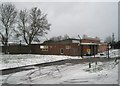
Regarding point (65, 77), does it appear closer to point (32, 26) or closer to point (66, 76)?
point (66, 76)

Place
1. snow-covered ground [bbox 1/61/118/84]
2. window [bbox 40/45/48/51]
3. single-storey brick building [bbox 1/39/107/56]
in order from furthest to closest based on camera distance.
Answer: window [bbox 40/45/48/51] → single-storey brick building [bbox 1/39/107/56] → snow-covered ground [bbox 1/61/118/84]

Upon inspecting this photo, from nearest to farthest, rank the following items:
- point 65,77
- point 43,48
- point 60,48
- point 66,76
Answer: point 65,77 → point 66,76 → point 60,48 → point 43,48

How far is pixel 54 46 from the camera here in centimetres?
6250

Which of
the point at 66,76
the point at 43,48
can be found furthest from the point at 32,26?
the point at 66,76

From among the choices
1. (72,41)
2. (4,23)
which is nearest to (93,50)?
(72,41)

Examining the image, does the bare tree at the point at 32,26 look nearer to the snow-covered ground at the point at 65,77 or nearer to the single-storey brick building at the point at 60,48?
the single-storey brick building at the point at 60,48

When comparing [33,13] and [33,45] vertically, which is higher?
[33,13]

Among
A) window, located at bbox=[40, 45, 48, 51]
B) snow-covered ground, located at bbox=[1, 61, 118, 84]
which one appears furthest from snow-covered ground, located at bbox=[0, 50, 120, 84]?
window, located at bbox=[40, 45, 48, 51]

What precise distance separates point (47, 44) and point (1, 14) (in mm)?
15113

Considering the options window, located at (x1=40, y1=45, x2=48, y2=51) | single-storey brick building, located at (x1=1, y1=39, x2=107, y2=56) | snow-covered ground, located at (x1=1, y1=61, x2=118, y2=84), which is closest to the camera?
snow-covered ground, located at (x1=1, y1=61, x2=118, y2=84)

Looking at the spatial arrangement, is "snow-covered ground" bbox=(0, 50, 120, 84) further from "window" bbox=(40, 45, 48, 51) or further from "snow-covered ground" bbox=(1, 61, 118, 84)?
"window" bbox=(40, 45, 48, 51)

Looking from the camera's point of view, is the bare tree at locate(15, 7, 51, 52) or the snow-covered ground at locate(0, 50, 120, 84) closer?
the snow-covered ground at locate(0, 50, 120, 84)

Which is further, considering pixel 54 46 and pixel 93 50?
pixel 93 50

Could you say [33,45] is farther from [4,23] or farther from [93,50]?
[93,50]
